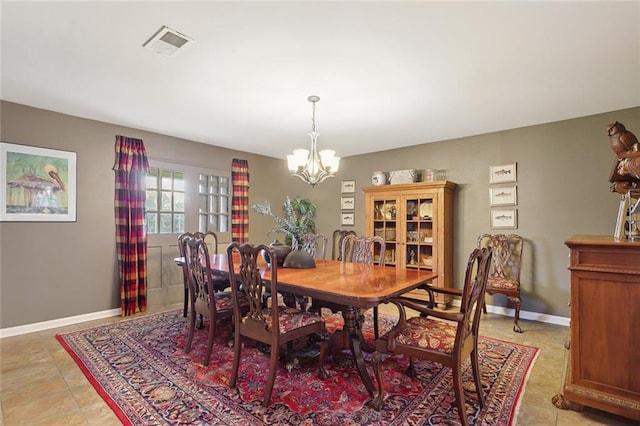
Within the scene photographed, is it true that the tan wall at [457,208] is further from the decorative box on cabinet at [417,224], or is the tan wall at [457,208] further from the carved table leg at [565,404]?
the carved table leg at [565,404]

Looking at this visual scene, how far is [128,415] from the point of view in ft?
6.07

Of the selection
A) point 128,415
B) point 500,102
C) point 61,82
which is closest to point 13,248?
point 61,82

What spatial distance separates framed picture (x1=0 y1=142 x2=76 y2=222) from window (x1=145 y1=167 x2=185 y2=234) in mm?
841

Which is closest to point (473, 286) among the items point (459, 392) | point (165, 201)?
point (459, 392)

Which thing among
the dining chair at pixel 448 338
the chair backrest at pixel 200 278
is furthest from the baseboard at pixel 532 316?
the chair backrest at pixel 200 278

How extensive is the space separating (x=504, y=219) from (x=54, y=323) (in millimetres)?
5396

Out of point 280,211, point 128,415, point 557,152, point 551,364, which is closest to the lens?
point 128,415

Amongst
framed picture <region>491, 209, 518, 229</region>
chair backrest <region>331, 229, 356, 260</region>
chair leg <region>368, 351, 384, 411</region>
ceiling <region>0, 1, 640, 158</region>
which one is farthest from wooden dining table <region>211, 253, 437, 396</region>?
chair backrest <region>331, 229, 356, 260</region>

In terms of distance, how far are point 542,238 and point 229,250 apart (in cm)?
362

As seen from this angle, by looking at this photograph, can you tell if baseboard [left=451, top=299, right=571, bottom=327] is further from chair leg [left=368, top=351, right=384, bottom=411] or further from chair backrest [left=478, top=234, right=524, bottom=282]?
chair leg [left=368, top=351, right=384, bottom=411]

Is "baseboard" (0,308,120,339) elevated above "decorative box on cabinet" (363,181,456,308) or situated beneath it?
situated beneath

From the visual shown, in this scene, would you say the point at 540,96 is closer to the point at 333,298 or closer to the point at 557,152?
the point at 557,152

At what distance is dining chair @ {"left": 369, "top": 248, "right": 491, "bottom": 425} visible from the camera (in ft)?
5.62

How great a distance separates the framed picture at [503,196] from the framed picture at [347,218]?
2.16 m
